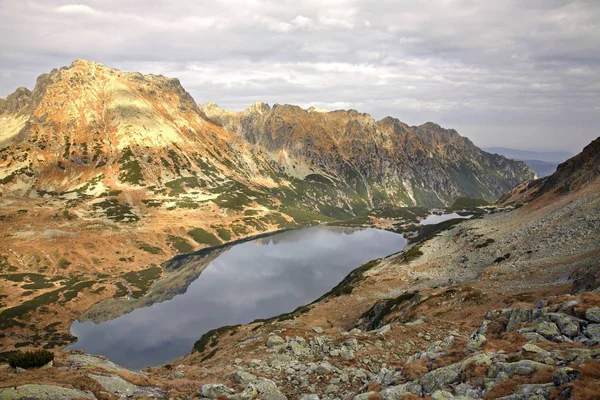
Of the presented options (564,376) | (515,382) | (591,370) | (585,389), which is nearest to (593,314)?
(515,382)

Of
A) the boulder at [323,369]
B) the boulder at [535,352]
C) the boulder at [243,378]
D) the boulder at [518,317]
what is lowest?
the boulder at [243,378]

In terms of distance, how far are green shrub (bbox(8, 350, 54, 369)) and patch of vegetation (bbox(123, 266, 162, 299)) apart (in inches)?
5022

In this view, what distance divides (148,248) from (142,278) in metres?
36.1

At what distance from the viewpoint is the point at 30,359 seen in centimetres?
2388

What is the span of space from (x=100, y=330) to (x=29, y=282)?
173 ft

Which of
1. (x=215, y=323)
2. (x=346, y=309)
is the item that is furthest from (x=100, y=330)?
(x=346, y=309)

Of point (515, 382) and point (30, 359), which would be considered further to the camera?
point (30, 359)

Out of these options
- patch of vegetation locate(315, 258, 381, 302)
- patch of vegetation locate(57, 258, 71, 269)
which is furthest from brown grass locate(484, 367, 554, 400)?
patch of vegetation locate(57, 258, 71, 269)

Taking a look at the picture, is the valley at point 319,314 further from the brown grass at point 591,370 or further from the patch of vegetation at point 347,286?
the patch of vegetation at point 347,286

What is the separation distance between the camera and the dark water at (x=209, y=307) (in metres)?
99.6

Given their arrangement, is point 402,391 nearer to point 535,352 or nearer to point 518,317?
point 535,352

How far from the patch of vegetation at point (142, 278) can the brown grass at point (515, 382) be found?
148502 mm

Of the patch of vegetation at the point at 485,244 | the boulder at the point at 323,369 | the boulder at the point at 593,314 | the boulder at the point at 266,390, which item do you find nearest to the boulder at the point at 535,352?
the boulder at the point at 593,314

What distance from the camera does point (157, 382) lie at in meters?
25.1
